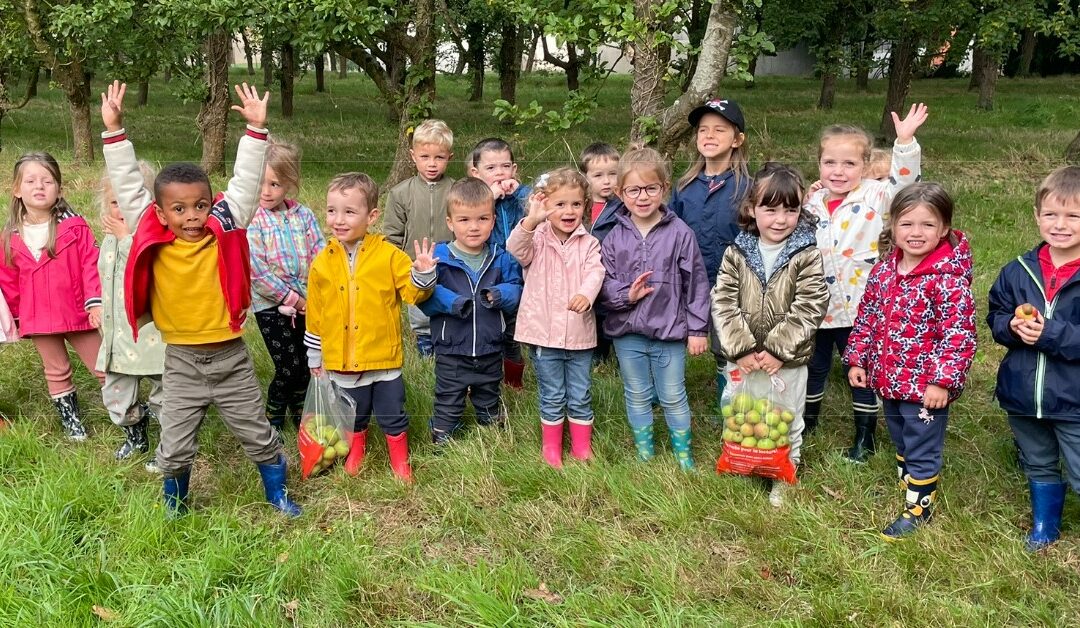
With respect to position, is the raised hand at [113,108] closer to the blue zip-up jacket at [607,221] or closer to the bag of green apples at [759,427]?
the blue zip-up jacket at [607,221]

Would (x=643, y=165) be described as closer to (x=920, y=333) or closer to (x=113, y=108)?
(x=920, y=333)

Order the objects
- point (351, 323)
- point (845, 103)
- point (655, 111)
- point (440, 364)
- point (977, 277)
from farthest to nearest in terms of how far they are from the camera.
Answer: point (845, 103), point (977, 277), point (655, 111), point (440, 364), point (351, 323)

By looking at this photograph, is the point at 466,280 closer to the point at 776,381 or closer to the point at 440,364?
the point at 440,364

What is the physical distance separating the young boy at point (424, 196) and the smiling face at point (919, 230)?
2485mm

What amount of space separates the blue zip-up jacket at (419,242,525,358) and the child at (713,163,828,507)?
104 centimetres

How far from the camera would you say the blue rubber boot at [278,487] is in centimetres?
374

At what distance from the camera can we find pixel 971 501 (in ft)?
12.0

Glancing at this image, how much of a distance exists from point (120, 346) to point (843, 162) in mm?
3727

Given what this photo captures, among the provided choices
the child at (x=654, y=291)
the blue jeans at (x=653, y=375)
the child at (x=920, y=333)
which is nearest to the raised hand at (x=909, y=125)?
→ the child at (x=920, y=333)

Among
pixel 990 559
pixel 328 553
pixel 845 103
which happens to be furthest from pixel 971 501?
pixel 845 103

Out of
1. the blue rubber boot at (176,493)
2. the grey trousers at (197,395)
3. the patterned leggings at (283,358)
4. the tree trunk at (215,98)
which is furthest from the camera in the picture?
the tree trunk at (215,98)

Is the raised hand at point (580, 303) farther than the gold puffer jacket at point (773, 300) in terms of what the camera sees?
Yes

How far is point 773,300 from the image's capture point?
12.1 feet

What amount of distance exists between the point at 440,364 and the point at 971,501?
8.38 ft
